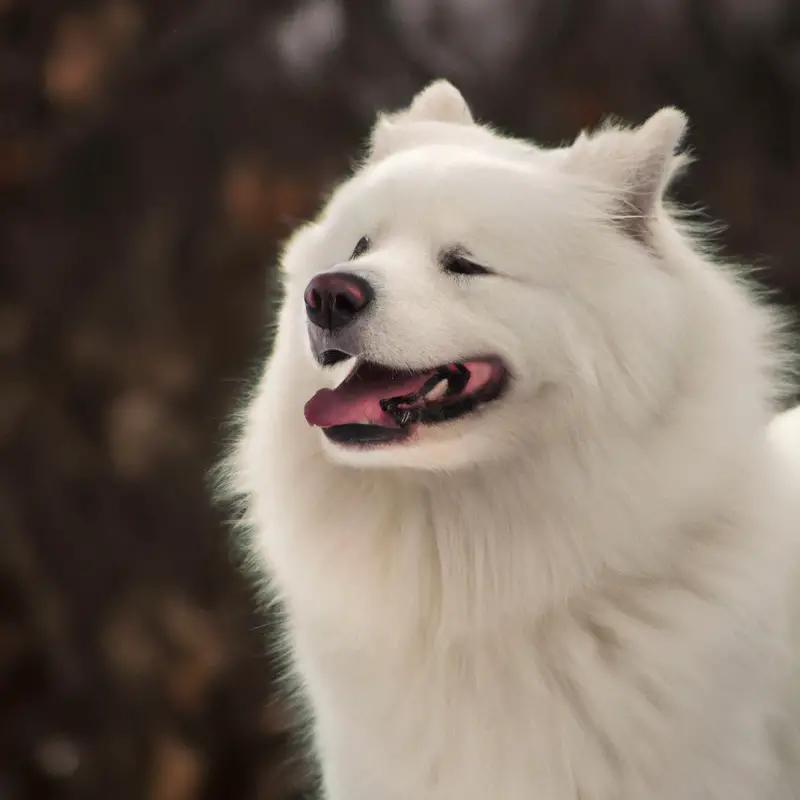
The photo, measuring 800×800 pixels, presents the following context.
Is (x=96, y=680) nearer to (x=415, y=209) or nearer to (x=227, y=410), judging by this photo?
(x=227, y=410)

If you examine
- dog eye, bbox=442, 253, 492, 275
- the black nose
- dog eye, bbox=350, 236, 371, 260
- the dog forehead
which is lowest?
the black nose

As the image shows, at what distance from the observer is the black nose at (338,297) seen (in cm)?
79

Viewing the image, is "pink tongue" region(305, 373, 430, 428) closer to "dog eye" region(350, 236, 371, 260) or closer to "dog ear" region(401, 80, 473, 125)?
"dog eye" region(350, 236, 371, 260)

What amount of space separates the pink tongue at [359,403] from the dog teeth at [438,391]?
11mm

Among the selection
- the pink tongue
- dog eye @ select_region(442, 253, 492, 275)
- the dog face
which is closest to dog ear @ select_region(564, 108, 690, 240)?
the dog face

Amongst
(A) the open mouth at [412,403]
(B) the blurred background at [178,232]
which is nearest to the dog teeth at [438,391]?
(A) the open mouth at [412,403]

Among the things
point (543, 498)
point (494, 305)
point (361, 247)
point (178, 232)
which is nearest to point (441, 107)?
point (361, 247)

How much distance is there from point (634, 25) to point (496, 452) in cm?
93

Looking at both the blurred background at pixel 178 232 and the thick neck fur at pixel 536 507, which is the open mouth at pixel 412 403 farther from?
the blurred background at pixel 178 232

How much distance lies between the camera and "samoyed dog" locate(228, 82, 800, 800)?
844 millimetres

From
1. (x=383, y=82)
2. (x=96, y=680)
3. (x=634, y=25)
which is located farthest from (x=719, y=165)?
(x=96, y=680)

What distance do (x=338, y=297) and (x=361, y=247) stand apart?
165 millimetres

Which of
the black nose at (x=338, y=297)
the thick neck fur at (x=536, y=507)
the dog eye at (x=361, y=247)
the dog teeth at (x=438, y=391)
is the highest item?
the dog eye at (x=361, y=247)

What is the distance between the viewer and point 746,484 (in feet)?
3.12
